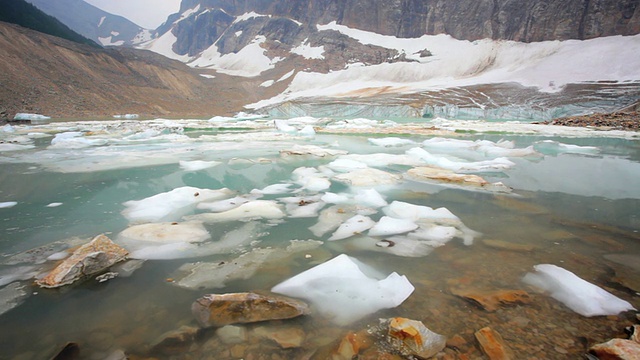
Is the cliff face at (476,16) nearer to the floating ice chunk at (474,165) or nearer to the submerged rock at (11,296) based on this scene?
the floating ice chunk at (474,165)

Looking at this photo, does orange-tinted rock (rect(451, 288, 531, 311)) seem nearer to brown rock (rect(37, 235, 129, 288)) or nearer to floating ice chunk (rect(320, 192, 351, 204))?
floating ice chunk (rect(320, 192, 351, 204))

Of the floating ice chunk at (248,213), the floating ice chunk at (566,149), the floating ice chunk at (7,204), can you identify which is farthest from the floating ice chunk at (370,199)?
the floating ice chunk at (566,149)

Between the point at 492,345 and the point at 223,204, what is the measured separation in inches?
136

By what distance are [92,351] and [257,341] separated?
893 millimetres

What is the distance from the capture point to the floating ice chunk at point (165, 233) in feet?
10.0

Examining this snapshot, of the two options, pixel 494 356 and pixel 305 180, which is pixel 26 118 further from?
pixel 494 356

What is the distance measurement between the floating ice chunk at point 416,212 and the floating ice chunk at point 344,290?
151cm

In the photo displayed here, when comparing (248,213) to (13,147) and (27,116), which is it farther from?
(27,116)

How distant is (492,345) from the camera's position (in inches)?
65.6

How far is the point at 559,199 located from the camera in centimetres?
442

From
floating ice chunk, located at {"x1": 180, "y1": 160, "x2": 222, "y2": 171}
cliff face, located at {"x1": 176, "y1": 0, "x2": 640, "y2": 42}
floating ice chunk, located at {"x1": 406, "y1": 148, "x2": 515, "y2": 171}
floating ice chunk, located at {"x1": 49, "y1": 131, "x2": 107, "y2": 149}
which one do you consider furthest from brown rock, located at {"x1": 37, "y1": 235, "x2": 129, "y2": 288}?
cliff face, located at {"x1": 176, "y1": 0, "x2": 640, "y2": 42}

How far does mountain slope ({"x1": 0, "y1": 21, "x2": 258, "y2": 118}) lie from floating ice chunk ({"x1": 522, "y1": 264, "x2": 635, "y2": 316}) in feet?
96.9

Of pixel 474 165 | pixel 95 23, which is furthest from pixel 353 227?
pixel 95 23

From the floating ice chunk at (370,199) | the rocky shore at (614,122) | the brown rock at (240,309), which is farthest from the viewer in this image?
the rocky shore at (614,122)
